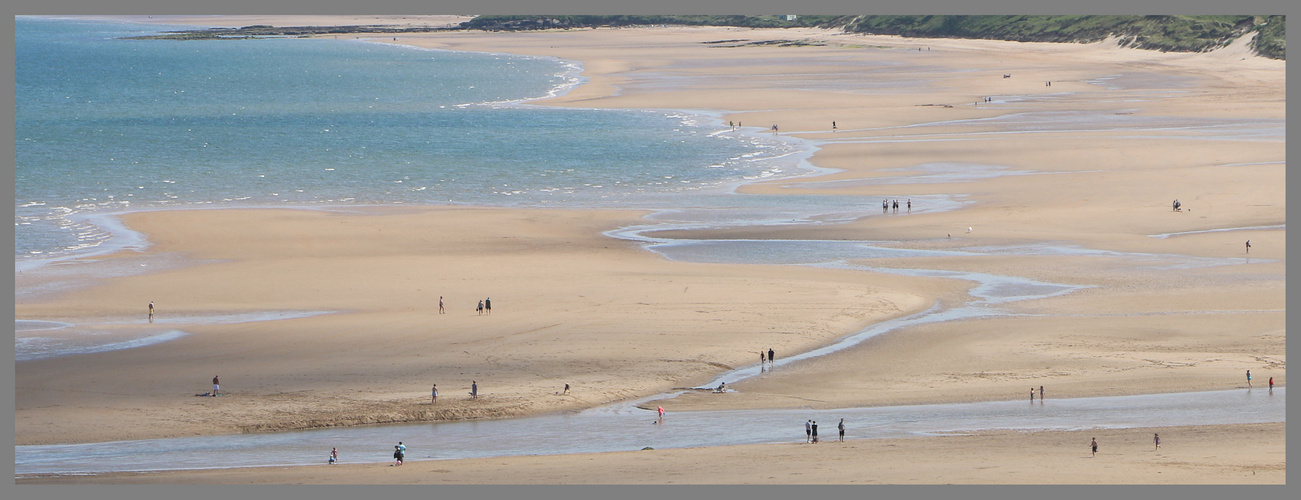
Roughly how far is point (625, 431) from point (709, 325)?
7377mm

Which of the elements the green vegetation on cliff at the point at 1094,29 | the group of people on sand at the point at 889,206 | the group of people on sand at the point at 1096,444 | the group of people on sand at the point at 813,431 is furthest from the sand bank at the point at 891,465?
the green vegetation on cliff at the point at 1094,29

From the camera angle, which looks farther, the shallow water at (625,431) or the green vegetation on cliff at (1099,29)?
the green vegetation on cliff at (1099,29)

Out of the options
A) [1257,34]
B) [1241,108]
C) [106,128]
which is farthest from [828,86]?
[106,128]

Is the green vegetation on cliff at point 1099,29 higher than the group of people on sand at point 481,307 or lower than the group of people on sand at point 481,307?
higher

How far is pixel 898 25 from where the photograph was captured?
16525 centimetres

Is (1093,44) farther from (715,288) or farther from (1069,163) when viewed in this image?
(715,288)

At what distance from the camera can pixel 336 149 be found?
226 ft

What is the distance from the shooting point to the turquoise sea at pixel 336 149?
53.9 metres

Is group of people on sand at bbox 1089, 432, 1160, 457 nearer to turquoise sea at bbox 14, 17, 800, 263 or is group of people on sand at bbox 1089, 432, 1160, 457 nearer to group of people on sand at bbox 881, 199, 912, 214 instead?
group of people on sand at bbox 881, 199, 912, 214

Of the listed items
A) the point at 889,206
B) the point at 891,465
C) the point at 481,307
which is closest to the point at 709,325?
the point at 481,307

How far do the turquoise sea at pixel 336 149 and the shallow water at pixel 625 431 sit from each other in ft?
61.5

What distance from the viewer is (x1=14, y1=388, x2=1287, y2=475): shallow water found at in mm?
24969

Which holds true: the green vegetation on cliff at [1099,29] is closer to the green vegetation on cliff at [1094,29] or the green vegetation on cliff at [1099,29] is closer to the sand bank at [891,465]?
the green vegetation on cliff at [1094,29]

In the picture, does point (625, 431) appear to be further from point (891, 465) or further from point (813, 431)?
point (891, 465)
